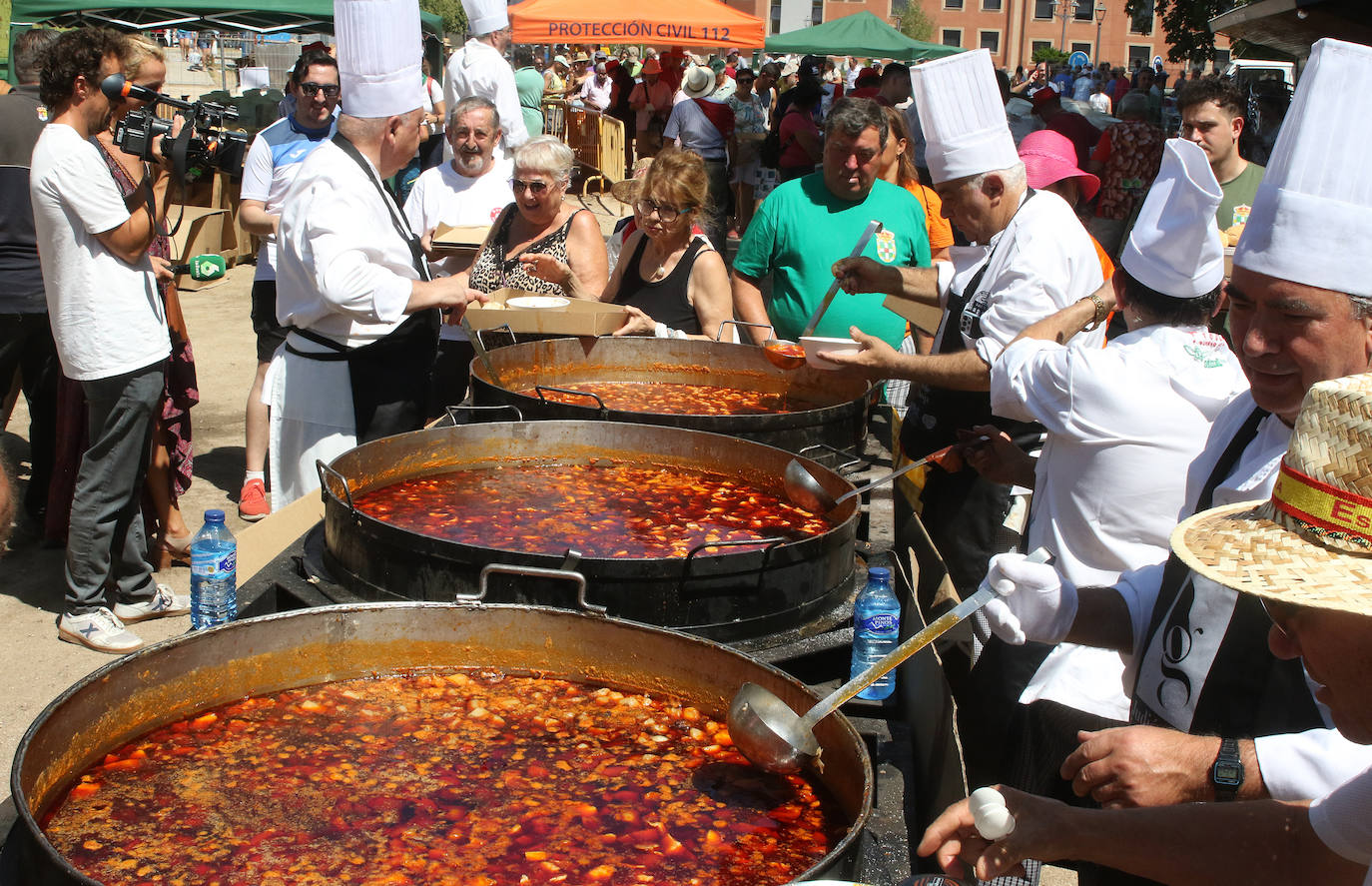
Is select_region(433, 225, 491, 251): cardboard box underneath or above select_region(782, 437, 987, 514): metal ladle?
above

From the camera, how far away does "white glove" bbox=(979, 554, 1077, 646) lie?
223cm

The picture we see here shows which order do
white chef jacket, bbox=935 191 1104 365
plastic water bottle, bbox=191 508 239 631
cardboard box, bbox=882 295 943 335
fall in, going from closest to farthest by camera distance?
plastic water bottle, bbox=191 508 239 631
white chef jacket, bbox=935 191 1104 365
cardboard box, bbox=882 295 943 335

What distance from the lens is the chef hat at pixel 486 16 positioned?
8305 millimetres

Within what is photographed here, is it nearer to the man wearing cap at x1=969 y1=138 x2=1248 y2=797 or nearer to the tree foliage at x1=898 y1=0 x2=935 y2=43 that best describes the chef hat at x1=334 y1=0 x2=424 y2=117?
the man wearing cap at x1=969 y1=138 x2=1248 y2=797

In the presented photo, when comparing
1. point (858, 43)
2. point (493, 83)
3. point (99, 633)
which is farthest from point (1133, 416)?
point (858, 43)

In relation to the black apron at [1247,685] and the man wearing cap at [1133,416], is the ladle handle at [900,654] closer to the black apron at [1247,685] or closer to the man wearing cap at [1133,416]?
the black apron at [1247,685]

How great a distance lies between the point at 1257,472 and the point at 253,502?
532 centimetres

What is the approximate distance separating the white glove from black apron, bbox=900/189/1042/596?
1908mm

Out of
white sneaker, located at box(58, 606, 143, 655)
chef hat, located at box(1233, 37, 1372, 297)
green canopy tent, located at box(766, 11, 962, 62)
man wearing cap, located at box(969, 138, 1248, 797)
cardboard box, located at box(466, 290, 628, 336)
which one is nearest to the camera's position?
chef hat, located at box(1233, 37, 1372, 297)

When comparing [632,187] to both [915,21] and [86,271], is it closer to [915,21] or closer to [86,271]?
[86,271]

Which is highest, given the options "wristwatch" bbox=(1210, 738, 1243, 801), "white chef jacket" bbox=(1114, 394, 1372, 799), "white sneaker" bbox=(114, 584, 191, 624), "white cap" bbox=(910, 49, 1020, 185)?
"white cap" bbox=(910, 49, 1020, 185)

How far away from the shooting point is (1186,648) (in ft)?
7.18

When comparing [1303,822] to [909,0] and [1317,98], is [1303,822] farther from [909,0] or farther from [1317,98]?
[909,0]

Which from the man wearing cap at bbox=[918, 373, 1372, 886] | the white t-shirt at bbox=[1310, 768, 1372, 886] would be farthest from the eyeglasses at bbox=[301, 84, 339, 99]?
the white t-shirt at bbox=[1310, 768, 1372, 886]
